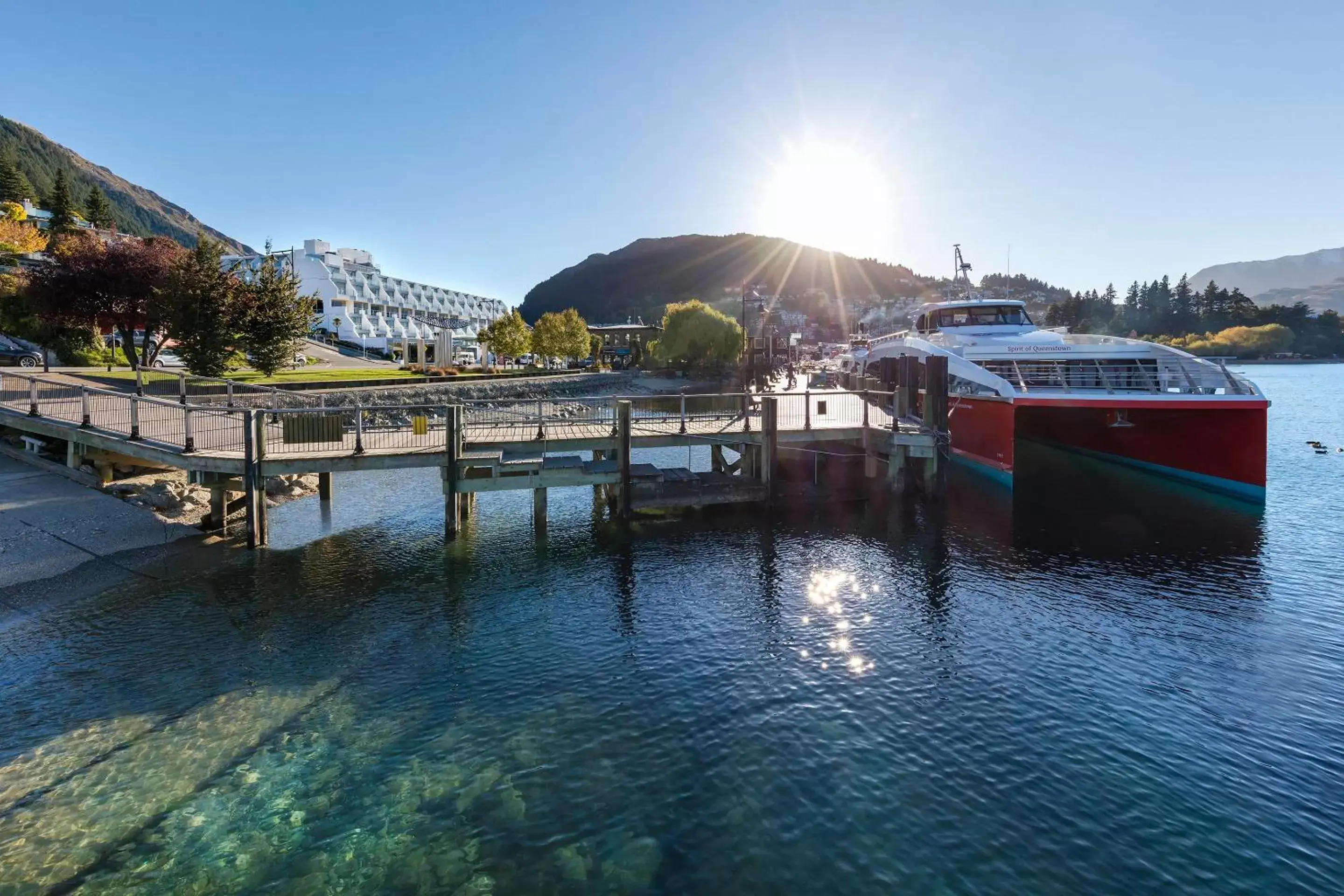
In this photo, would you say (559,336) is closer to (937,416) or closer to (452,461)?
(937,416)

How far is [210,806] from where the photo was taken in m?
8.06

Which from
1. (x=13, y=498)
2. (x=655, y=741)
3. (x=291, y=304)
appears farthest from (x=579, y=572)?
(x=291, y=304)

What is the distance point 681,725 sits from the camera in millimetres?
9969

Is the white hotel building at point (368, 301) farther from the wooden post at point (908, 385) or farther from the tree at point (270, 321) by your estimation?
the wooden post at point (908, 385)

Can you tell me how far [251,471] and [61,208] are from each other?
97.0 meters

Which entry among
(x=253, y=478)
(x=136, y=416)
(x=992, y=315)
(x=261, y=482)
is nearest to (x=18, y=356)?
(x=136, y=416)

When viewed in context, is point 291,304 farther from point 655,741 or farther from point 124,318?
point 655,741

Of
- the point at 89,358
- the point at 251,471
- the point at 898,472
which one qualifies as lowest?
the point at 898,472

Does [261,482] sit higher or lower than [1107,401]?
lower

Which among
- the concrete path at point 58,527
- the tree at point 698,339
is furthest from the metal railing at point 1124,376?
the tree at point 698,339

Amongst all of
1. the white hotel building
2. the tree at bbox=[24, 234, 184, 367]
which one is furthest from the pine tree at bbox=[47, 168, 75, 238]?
the tree at bbox=[24, 234, 184, 367]

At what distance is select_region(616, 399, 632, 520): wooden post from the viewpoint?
66.8 feet

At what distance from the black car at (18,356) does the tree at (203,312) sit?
1388cm

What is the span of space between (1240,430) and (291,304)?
128ft
